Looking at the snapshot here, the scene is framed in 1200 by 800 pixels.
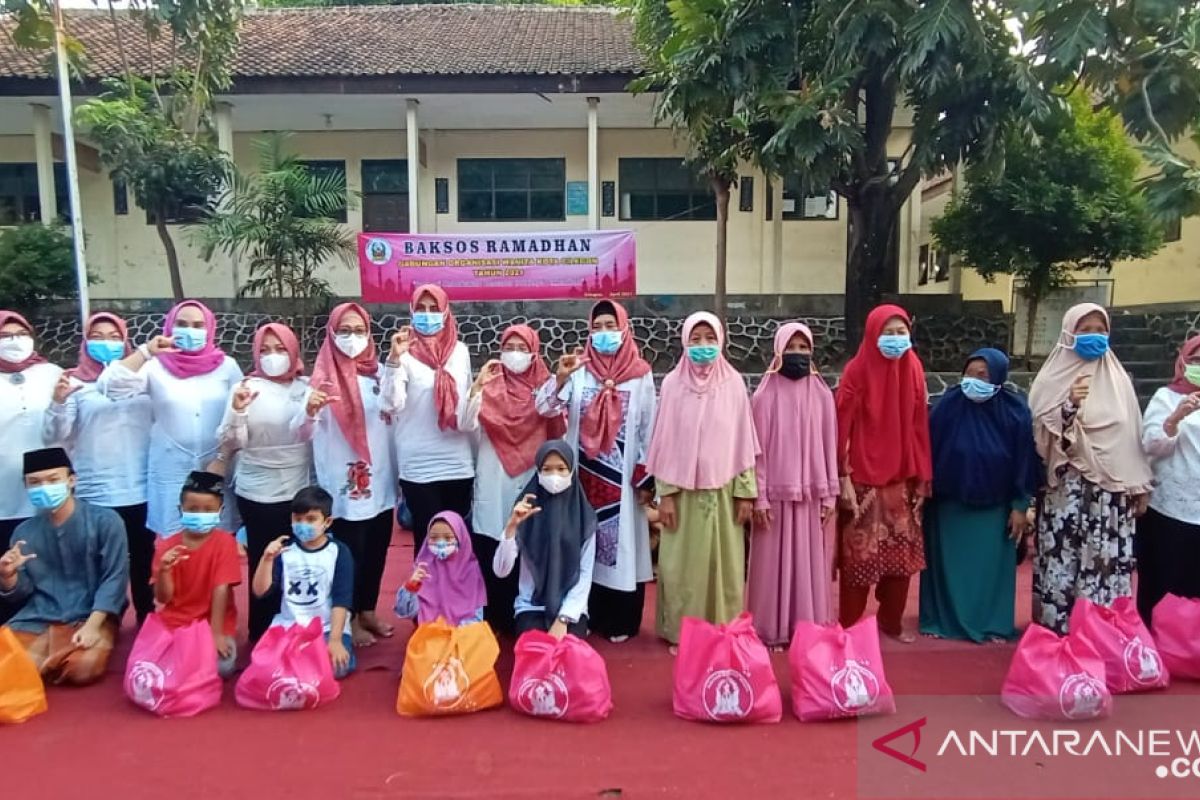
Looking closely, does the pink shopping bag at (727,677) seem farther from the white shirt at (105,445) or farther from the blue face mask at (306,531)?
the white shirt at (105,445)

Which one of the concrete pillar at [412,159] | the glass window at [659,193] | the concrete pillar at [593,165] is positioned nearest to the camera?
the concrete pillar at [593,165]

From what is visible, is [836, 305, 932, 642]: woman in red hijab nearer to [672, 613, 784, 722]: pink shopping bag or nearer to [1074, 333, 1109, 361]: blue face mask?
[1074, 333, 1109, 361]: blue face mask

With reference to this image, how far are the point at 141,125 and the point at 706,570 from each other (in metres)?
8.77

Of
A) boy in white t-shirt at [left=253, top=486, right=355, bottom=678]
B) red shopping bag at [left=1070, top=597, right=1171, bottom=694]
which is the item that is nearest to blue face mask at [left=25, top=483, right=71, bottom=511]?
boy in white t-shirt at [left=253, top=486, right=355, bottom=678]

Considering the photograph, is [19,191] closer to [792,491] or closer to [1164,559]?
[792,491]

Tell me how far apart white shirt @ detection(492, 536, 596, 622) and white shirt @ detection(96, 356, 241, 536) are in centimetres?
130

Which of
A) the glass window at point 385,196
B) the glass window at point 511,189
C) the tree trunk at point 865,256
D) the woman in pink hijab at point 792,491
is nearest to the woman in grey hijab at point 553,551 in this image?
the woman in pink hijab at point 792,491

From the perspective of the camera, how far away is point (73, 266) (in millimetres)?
9805

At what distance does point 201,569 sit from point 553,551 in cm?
148

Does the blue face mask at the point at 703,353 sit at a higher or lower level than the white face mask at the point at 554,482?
higher

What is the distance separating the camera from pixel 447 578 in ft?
11.5

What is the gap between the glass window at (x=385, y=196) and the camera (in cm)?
1238

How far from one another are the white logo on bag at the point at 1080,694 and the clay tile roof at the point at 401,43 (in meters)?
9.09

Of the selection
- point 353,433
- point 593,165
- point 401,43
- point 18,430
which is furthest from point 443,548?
point 401,43
